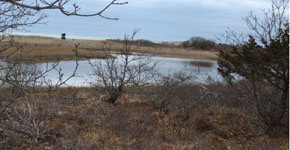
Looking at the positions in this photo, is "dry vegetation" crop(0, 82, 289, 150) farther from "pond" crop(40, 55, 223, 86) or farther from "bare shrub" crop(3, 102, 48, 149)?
"pond" crop(40, 55, 223, 86)

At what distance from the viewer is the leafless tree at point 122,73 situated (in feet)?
30.3

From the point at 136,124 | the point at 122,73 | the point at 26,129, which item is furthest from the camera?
the point at 122,73

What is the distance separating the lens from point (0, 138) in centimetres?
578

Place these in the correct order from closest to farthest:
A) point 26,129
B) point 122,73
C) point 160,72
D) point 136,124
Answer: point 26,129 < point 136,124 < point 122,73 < point 160,72

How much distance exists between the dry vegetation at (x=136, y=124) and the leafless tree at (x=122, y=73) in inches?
18.5

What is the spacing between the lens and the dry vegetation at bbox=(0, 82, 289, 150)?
559cm

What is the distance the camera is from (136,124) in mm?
7031

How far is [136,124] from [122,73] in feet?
8.67

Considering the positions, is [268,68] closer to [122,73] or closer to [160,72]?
[122,73]

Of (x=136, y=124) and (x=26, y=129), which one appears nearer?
(x=26, y=129)

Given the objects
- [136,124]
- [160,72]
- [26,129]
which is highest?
[160,72]

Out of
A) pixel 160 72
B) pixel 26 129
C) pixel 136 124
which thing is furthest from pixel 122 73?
pixel 160 72

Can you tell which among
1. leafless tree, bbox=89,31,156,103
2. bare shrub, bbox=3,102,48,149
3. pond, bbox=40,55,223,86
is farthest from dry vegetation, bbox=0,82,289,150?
pond, bbox=40,55,223,86

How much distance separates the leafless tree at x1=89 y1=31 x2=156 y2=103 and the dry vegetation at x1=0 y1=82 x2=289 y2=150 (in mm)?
471
